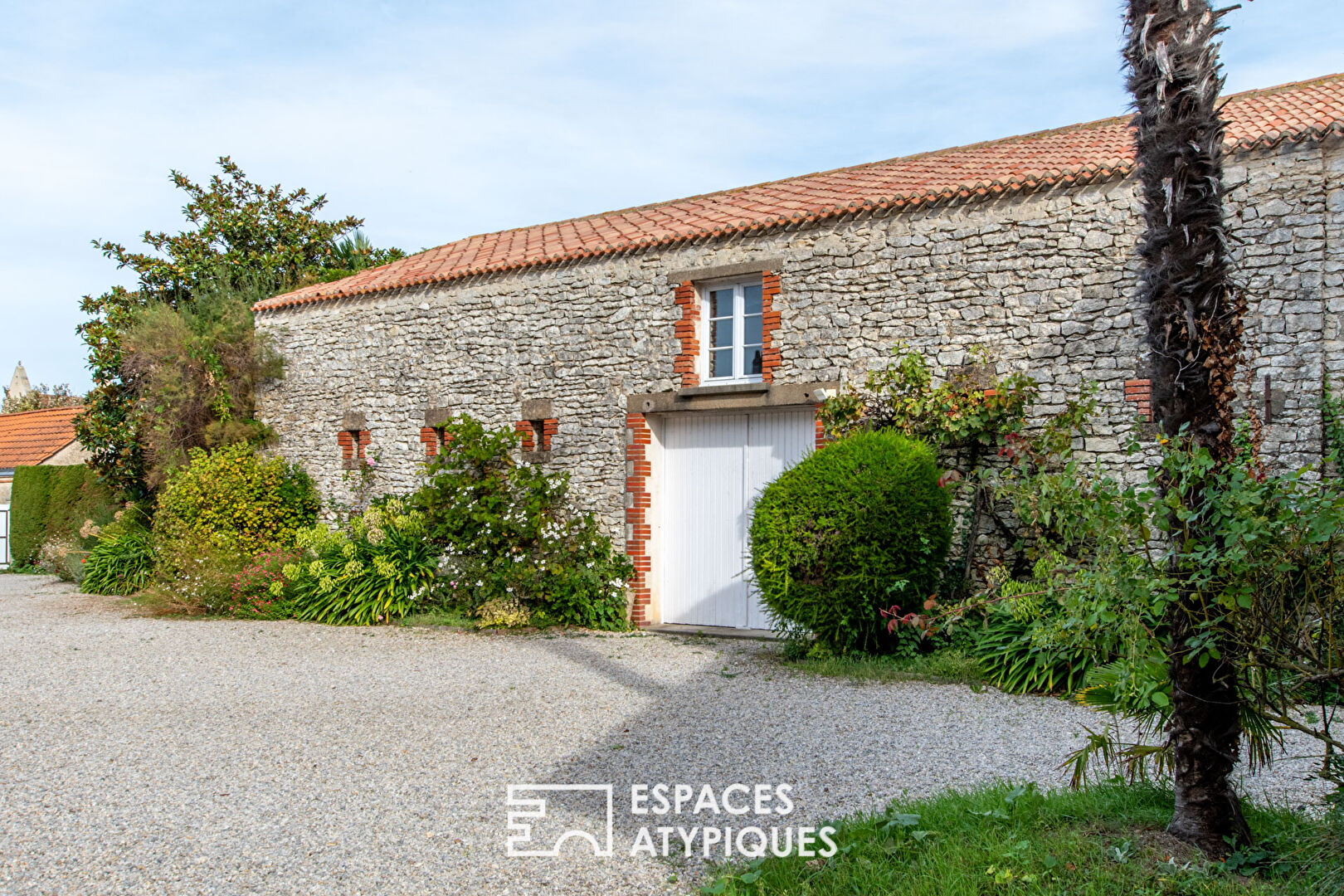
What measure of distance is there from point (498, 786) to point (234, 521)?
9.19 metres

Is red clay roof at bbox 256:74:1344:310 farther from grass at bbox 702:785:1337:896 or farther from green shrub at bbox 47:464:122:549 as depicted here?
green shrub at bbox 47:464:122:549

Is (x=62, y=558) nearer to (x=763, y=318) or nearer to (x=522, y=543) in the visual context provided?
(x=522, y=543)

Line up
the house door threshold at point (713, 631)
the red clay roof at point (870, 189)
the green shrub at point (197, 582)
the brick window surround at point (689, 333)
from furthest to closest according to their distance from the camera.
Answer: the green shrub at point (197, 582) → the brick window surround at point (689, 333) → the house door threshold at point (713, 631) → the red clay roof at point (870, 189)

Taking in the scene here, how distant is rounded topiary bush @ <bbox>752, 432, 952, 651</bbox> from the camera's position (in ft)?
24.3

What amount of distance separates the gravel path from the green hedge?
1067cm

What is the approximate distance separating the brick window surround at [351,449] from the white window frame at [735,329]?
534 cm

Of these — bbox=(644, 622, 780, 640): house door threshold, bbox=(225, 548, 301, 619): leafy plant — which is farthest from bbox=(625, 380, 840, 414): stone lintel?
bbox=(225, 548, 301, 619): leafy plant

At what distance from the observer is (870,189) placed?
9.70 m

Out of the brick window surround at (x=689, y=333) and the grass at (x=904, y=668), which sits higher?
the brick window surround at (x=689, y=333)

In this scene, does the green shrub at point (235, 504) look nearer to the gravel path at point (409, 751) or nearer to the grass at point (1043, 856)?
the gravel path at point (409, 751)

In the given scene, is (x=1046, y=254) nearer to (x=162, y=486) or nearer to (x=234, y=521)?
(x=234, y=521)

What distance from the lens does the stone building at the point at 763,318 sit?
23.8ft

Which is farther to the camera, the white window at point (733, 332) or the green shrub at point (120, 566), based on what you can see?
the green shrub at point (120, 566)

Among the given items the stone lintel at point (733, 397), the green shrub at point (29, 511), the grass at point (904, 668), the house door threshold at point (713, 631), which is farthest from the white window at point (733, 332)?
the green shrub at point (29, 511)
